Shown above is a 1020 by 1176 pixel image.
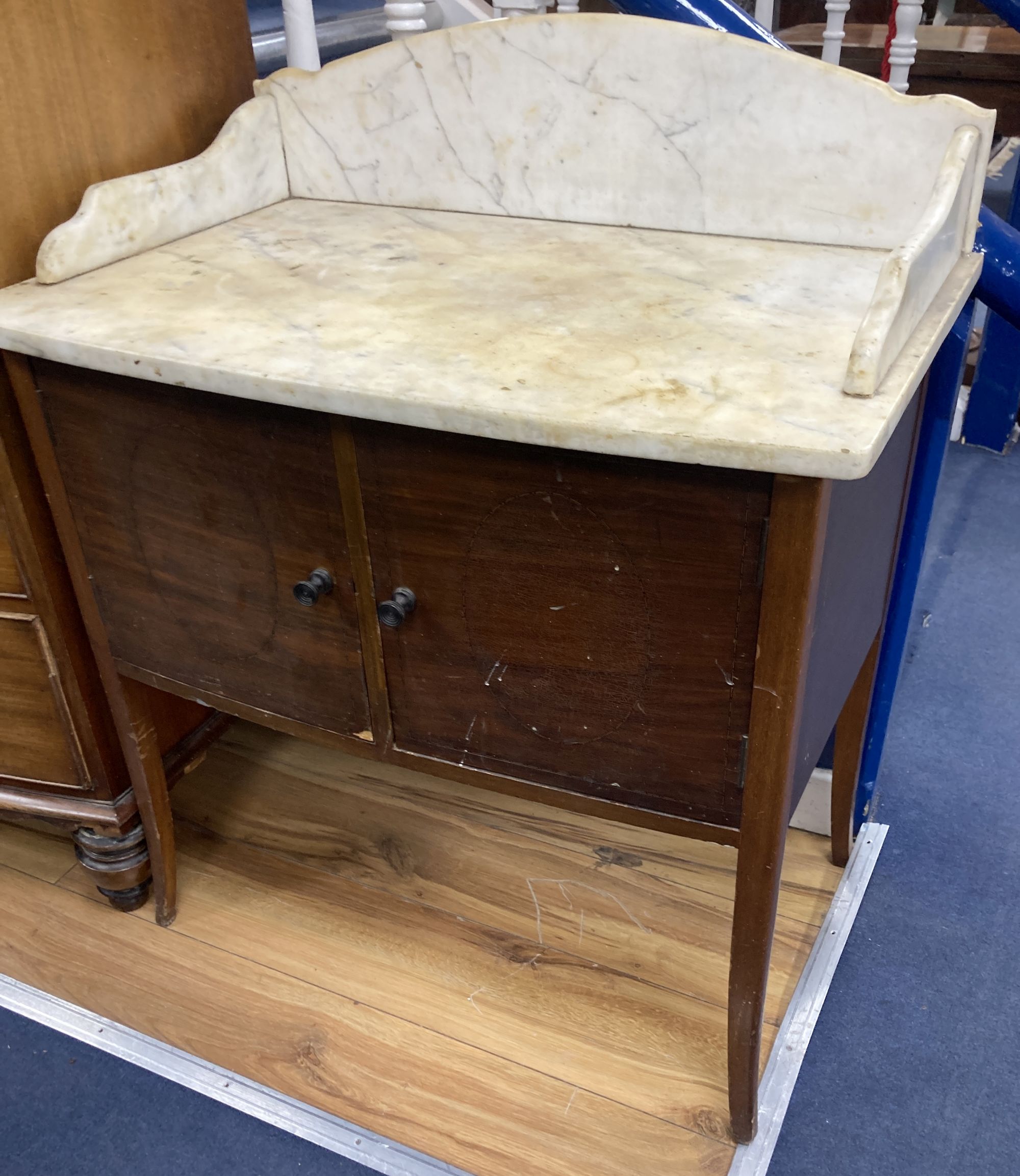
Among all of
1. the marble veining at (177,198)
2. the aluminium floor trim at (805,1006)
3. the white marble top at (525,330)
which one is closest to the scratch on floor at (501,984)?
the aluminium floor trim at (805,1006)

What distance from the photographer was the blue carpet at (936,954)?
43.2 inches

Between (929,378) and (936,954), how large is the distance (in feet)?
2.31

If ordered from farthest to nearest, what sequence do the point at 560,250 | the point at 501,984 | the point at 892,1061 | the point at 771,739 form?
the point at 501,984, the point at 892,1061, the point at 560,250, the point at 771,739

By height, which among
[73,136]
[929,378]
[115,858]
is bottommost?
[115,858]

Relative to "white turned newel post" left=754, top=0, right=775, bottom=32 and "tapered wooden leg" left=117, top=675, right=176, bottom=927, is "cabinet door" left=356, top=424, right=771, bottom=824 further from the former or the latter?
"white turned newel post" left=754, top=0, right=775, bottom=32

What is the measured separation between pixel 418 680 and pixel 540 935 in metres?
0.55

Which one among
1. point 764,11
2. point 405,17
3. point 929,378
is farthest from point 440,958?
point 764,11

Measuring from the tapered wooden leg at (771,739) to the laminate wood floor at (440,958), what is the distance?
0.19 metres

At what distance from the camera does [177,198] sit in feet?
3.73

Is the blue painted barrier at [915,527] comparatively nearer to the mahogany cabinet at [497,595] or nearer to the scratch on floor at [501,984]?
the mahogany cabinet at [497,595]

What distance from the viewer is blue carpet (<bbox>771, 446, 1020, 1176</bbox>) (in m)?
1.10

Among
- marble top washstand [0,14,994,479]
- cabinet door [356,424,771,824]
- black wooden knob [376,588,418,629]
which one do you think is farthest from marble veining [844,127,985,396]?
black wooden knob [376,588,418,629]

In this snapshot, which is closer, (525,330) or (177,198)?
(525,330)

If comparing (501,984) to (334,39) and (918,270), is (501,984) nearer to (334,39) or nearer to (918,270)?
(918,270)
